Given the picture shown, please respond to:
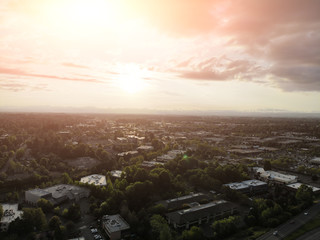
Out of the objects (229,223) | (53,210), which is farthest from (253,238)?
(53,210)

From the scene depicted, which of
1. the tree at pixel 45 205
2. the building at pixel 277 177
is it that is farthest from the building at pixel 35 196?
the building at pixel 277 177

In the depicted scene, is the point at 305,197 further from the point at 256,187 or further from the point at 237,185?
the point at 237,185

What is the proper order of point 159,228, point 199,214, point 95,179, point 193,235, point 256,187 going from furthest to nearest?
point 95,179 < point 256,187 < point 199,214 < point 159,228 < point 193,235

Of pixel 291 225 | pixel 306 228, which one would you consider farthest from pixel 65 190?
pixel 306 228

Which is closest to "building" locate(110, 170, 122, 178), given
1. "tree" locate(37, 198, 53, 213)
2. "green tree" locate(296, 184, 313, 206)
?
"tree" locate(37, 198, 53, 213)

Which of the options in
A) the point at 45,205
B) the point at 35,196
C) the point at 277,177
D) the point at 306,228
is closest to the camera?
the point at 306,228

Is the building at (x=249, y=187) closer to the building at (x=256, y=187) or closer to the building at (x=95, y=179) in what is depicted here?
the building at (x=256, y=187)
